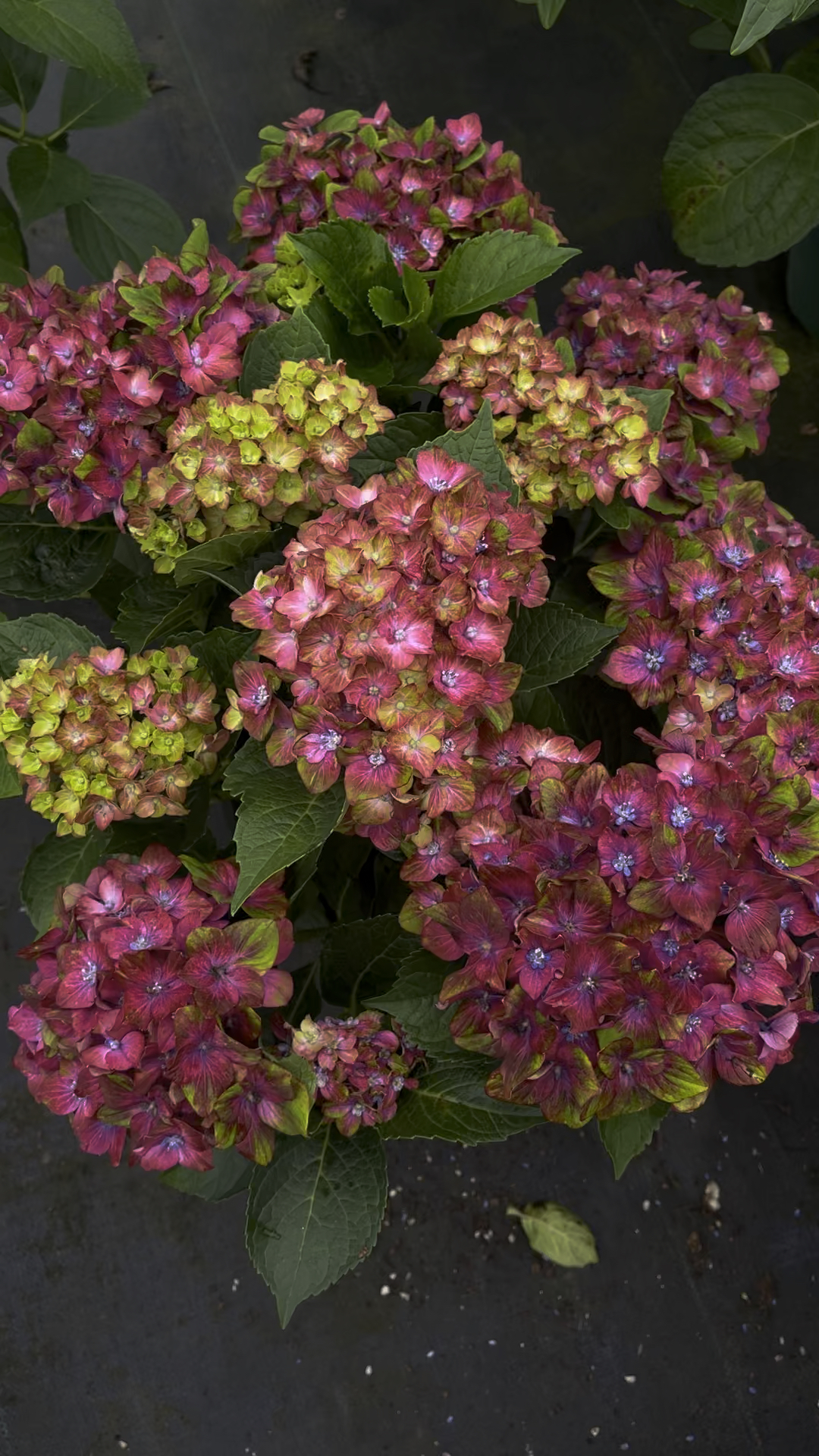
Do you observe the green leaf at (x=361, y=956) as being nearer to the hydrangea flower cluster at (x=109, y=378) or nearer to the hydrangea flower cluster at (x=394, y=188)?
the hydrangea flower cluster at (x=109, y=378)

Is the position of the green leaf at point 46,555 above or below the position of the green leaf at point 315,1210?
above

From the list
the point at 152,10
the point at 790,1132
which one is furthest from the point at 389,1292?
the point at 152,10

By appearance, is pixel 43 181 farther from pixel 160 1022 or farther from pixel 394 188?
pixel 160 1022

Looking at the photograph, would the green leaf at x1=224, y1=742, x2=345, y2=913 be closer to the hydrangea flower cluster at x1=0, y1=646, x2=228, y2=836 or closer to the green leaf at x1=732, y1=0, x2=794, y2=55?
the hydrangea flower cluster at x1=0, y1=646, x2=228, y2=836

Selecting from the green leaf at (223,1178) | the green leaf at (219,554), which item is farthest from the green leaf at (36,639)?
the green leaf at (223,1178)

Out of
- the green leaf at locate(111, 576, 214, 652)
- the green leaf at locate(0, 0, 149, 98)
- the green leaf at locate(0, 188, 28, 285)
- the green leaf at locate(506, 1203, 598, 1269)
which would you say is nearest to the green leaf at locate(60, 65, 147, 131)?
the green leaf at locate(0, 188, 28, 285)

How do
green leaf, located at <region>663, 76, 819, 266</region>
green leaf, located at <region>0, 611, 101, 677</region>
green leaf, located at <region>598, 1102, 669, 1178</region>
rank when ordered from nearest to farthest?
green leaf, located at <region>598, 1102, 669, 1178</region>
green leaf, located at <region>0, 611, 101, 677</region>
green leaf, located at <region>663, 76, 819, 266</region>
